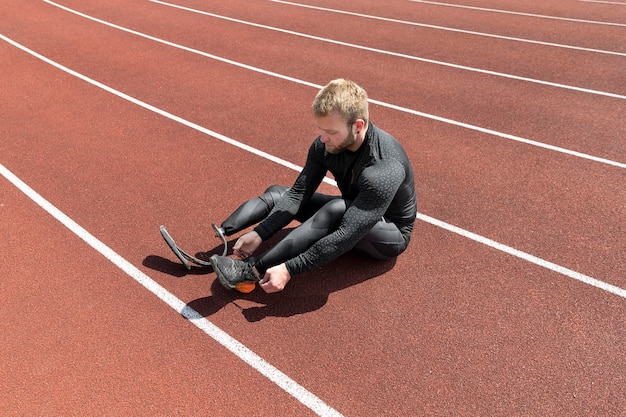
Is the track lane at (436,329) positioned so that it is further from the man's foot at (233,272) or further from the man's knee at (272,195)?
the man's knee at (272,195)

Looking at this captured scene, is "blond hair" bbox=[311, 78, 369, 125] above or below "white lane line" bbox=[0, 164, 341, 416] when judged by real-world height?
above

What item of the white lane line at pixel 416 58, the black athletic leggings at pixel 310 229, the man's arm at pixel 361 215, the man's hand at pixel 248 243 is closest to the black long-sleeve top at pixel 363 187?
the man's arm at pixel 361 215

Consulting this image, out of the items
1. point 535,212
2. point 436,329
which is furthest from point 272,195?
point 535,212

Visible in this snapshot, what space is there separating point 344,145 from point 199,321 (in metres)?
1.59

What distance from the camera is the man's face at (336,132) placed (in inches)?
122

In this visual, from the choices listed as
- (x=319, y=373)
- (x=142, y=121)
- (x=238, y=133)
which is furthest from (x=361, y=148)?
(x=142, y=121)

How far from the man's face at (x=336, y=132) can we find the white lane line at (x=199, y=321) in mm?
1471

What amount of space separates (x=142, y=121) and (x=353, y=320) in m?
4.25

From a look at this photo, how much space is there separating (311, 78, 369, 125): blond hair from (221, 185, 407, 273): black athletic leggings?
24.9 inches

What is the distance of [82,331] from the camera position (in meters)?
3.45

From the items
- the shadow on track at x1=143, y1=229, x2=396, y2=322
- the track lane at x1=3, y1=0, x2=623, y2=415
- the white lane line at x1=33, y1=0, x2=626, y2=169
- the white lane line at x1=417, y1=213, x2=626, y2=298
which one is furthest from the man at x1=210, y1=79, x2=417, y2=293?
the white lane line at x1=33, y1=0, x2=626, y2=169

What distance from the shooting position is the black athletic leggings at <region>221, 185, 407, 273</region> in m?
3.43

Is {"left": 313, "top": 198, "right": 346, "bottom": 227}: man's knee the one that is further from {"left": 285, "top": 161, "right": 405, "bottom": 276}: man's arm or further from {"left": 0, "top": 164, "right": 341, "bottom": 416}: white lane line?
{"left": 0, "top": 164, "right": 341, "bottom": 416}: white lane line

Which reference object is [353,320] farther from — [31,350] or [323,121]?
[31,350]
